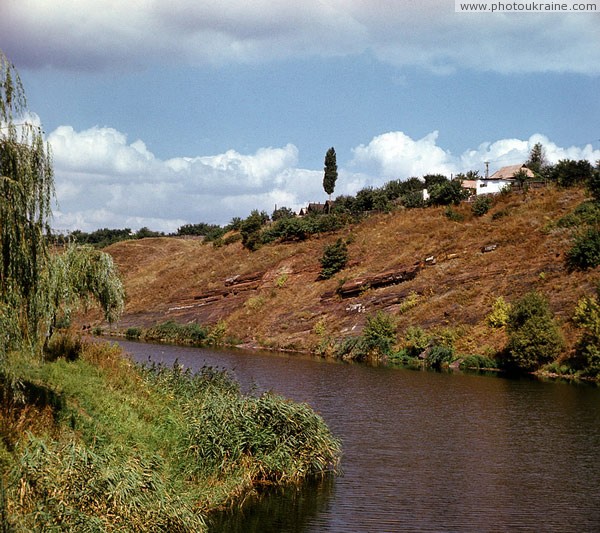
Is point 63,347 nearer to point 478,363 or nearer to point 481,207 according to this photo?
point 478,363

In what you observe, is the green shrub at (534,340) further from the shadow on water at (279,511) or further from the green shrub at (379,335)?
the shadow on water at (279,511)

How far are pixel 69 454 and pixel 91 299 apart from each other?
1865 cm

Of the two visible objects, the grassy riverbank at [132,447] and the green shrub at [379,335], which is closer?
the grassy riverbank at [132,447]

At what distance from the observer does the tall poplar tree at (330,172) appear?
105 m

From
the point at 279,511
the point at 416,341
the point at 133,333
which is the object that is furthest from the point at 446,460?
the point at 133,333

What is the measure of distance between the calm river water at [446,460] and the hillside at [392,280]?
16.7 metres

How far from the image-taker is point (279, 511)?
1786cm

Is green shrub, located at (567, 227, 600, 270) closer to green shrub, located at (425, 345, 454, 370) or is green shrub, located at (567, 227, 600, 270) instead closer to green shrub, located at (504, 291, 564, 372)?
green shrub, located at (504, 291, 564, 372)

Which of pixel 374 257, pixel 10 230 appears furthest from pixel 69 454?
pixel 374 257

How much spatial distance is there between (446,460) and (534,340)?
27.1 metres

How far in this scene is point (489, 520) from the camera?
17484 millimetres

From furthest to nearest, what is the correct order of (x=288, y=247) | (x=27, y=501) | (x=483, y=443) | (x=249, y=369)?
1. (x=288, y=247)
2. (x=249, y=369)
3. (x=483, y=443)
4. (x=27, y=501)

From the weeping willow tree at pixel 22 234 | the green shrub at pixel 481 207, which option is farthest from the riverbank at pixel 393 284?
the weeping willow tree at pixel 22 234

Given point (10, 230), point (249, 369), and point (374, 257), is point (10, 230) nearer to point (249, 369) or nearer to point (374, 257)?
point (249, 369)
